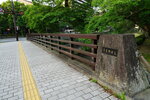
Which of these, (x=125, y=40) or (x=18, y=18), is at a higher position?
(x=18, y=18)

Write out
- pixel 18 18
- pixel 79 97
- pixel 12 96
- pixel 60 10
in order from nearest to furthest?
1. pixel 79 97
2. pixel 12 96
3. pixel 60 10
4. pixel 18 18

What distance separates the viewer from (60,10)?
7117 mm

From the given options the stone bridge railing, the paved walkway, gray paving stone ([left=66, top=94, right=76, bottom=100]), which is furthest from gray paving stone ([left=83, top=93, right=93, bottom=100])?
the stone bridge railing

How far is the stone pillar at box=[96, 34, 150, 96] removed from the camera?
197 cm

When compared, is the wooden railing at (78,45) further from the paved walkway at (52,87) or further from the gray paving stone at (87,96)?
the gray paving stone at (87,96)

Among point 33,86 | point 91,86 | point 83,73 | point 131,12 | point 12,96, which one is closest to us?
point 12,96

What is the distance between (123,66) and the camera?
198 centimetres

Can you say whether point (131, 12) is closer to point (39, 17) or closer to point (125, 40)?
point (125, 40)

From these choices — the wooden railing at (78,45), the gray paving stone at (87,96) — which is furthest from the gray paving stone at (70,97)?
the wooden railing at (78,45)

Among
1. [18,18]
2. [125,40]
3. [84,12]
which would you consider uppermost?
[18,18]

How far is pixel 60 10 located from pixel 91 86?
5812mm

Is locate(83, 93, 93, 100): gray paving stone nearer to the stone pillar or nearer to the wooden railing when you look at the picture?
the stone pillar

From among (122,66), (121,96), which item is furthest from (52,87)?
(122,66)

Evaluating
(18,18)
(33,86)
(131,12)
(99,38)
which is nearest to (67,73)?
(33,86)
